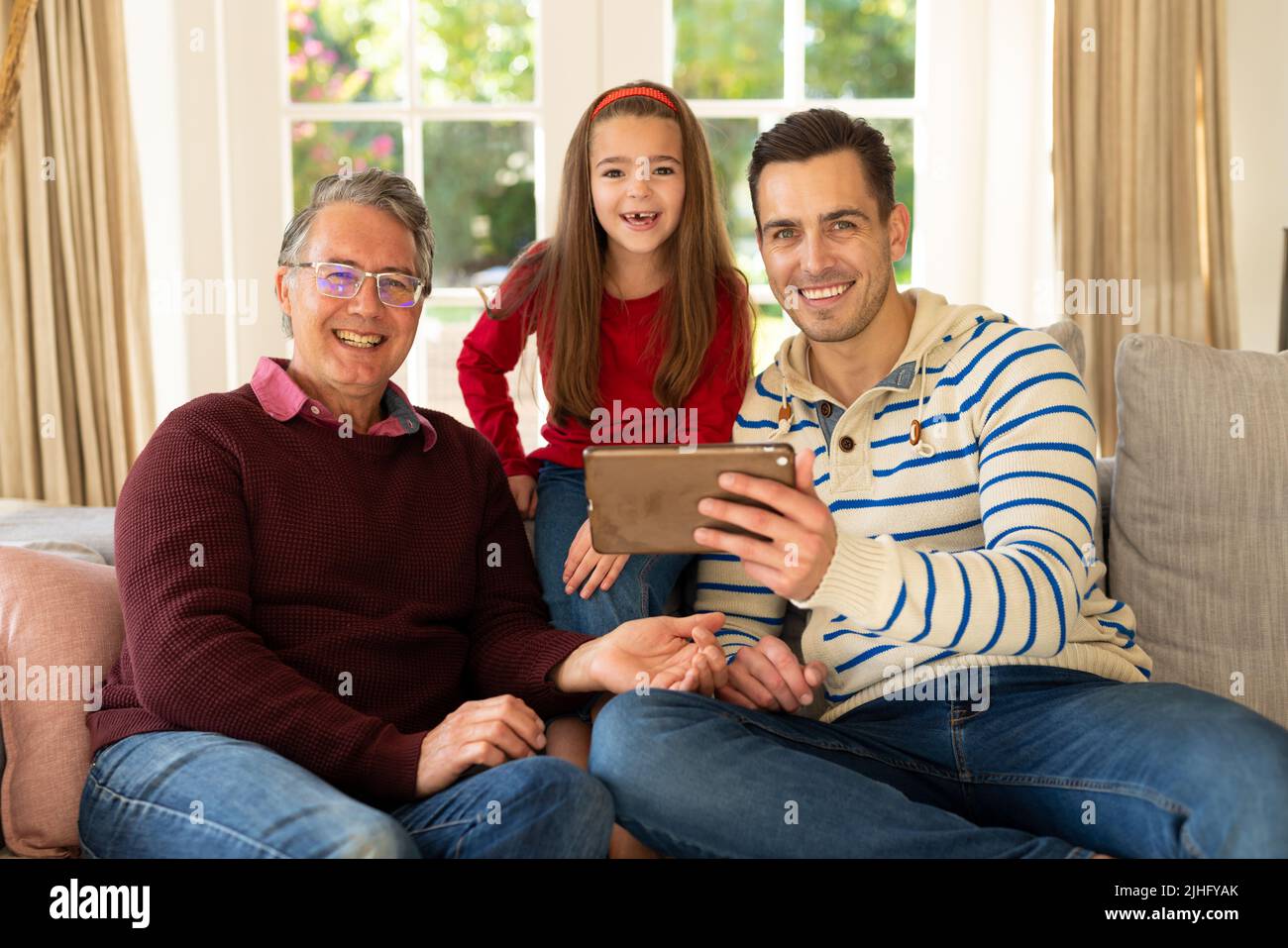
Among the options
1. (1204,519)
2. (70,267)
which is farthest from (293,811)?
(70,267)

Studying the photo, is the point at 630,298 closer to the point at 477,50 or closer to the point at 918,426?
the point at 918,426

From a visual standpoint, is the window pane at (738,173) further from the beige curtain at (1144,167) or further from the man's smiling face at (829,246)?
the man's smiling face at (829,246)

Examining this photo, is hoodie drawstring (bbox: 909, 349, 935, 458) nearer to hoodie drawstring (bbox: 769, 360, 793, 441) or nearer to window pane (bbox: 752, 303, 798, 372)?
hoodie drawstring (bbox: 769, 360, 793, 441)

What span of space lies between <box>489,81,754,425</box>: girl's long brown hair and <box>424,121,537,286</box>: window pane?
Answer: 95 centimetres

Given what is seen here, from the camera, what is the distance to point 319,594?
5.30ft

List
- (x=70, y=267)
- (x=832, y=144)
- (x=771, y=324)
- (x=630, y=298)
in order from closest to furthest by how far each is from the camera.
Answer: (x=832, y=144) < (x=630, y=298) < (x=70, y=267) < (x=771, y=324)

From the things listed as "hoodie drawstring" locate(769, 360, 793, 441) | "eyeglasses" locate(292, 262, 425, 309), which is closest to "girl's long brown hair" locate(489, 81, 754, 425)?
"hoodie drawstring" locate(769, 360, 793, 441)

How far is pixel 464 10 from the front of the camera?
10.4 feet

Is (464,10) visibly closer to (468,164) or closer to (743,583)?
(468,164)

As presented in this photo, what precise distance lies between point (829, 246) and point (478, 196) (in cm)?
168

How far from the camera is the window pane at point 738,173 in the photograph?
322 centimetres

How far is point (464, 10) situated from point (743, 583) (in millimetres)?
2041

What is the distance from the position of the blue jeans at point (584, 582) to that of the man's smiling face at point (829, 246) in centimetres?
46
